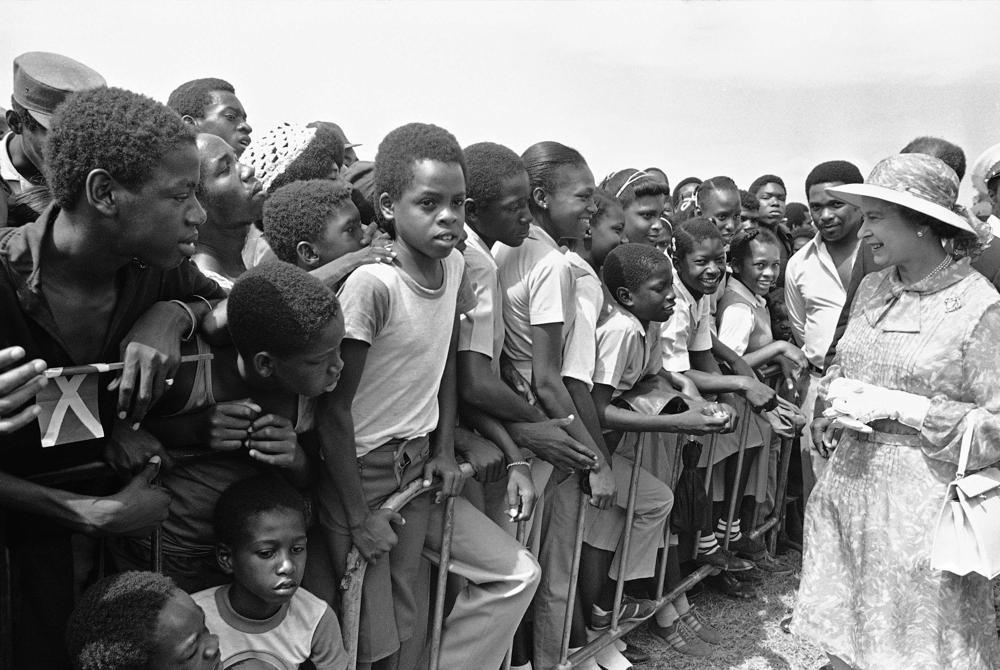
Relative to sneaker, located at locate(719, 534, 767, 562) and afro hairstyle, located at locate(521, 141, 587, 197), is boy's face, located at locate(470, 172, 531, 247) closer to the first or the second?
afro hairstyle, located at locate(521, 141, 587, 197)

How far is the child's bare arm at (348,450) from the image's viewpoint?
2756 mm

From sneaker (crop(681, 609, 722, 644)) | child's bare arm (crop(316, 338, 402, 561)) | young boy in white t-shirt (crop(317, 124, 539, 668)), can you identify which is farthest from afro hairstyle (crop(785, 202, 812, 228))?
child's bare arm (crop(316, 338, 402, 561))

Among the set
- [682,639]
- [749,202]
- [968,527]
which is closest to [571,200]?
[968,527]

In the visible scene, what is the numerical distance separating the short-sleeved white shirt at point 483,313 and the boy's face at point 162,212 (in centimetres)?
125

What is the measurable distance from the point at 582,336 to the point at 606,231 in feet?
3.43

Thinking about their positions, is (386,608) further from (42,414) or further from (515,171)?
(515,171)

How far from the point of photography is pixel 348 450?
9.09 ft

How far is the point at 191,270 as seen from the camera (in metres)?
2.71

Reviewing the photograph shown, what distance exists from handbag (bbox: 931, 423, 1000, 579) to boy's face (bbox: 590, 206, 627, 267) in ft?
6.44

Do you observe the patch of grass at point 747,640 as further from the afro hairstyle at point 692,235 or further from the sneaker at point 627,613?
the afro hairstyle at point 692,235

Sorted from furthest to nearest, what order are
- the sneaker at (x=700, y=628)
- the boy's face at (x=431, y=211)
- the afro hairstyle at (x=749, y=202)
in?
1. the afro hairstyle at (x=749, y=202)
2. the sneaker at (x=700, y=628)
3. the boy's face at (x=431, y=211)

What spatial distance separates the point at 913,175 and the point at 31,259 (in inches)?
129

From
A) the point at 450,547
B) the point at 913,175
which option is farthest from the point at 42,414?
the point at 913,175

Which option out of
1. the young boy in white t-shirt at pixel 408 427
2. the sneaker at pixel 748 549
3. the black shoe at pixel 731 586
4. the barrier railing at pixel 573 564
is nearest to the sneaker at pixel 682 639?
the barrier railing at pixel 573 564
